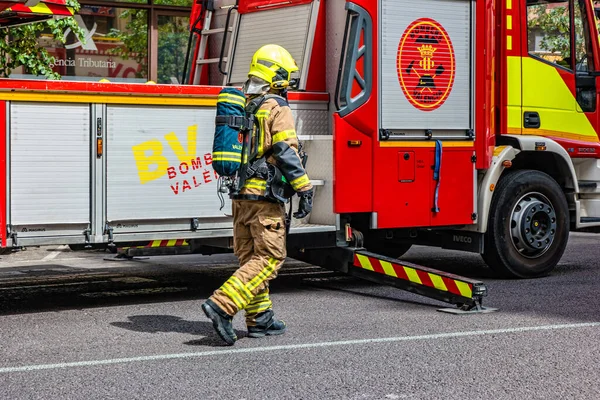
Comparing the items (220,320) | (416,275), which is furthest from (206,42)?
(220,320)

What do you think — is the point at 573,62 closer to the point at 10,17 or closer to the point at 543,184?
the point at 543,184

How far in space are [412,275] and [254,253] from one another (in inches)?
73.1

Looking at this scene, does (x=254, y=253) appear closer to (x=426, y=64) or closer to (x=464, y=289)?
(x=464, y=289)

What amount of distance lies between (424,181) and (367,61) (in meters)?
1.25

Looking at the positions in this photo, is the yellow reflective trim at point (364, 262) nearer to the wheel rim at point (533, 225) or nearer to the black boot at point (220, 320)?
the wheel rim at point (533, 225)

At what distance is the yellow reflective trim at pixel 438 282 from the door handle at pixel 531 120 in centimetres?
264

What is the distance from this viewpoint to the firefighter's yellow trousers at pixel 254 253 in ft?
23.8

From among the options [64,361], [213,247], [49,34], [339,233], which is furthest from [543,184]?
[49,34]

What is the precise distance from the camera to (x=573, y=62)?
36.2 ft

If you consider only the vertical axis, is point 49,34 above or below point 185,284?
above

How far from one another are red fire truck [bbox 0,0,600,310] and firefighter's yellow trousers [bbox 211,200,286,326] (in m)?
1.34

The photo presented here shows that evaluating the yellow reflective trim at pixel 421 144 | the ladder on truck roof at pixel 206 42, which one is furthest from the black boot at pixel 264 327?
the ladder on truck roof at pixel 206 42

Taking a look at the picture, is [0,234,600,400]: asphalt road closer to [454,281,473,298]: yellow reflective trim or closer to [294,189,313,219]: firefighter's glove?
[454,281,473,298]: yellow reflective trim

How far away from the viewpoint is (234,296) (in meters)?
7.20
